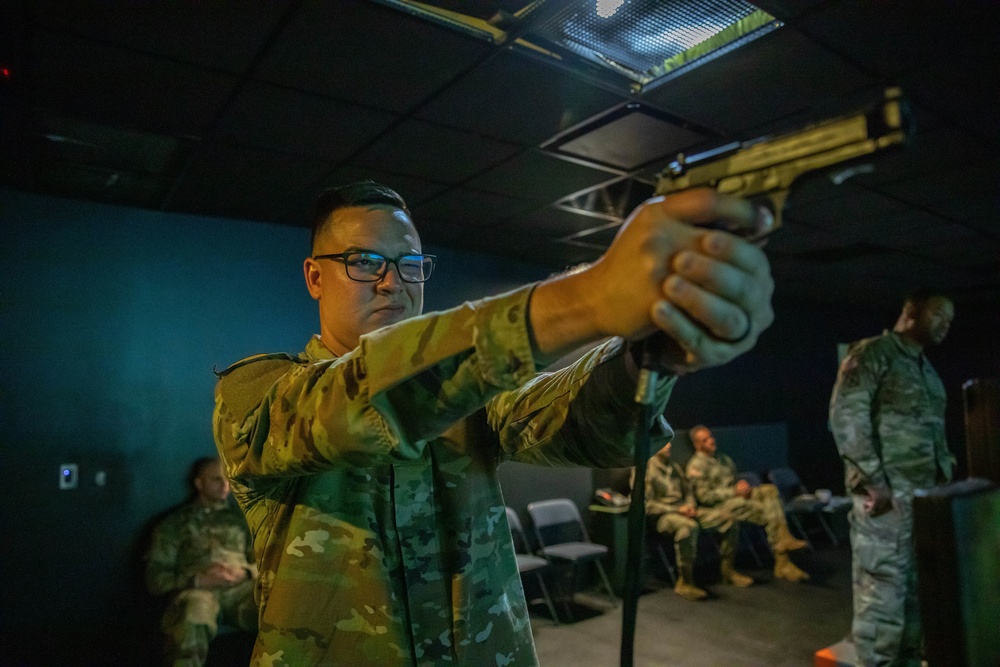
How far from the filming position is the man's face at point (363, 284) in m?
1.13

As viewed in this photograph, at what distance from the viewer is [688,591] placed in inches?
199

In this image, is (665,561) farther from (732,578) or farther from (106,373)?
(106,373)

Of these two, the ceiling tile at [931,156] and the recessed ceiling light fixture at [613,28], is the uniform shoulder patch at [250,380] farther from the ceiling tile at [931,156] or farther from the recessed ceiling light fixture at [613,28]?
the ceiling tile at [931,156]

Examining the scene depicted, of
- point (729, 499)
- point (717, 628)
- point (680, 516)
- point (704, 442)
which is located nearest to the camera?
point (717, 628)

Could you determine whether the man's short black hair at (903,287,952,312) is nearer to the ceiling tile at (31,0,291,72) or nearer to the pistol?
the pistol

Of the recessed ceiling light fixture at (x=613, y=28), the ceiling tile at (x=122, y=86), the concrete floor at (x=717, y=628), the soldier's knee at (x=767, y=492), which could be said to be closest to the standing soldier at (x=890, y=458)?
the concrete floor at (x=717, y=628)

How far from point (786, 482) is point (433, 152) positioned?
614 cm

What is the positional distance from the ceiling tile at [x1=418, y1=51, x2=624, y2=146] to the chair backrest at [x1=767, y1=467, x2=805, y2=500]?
5761 millimetres

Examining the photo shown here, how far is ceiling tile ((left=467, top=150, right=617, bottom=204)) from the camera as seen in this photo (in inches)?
127

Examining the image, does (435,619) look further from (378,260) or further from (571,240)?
(571,240)

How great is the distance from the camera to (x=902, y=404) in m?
3.05

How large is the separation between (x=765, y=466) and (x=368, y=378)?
7.49m

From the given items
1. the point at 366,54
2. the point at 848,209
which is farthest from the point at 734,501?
the point at 366,54

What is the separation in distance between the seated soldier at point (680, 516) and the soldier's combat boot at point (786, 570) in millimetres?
529
